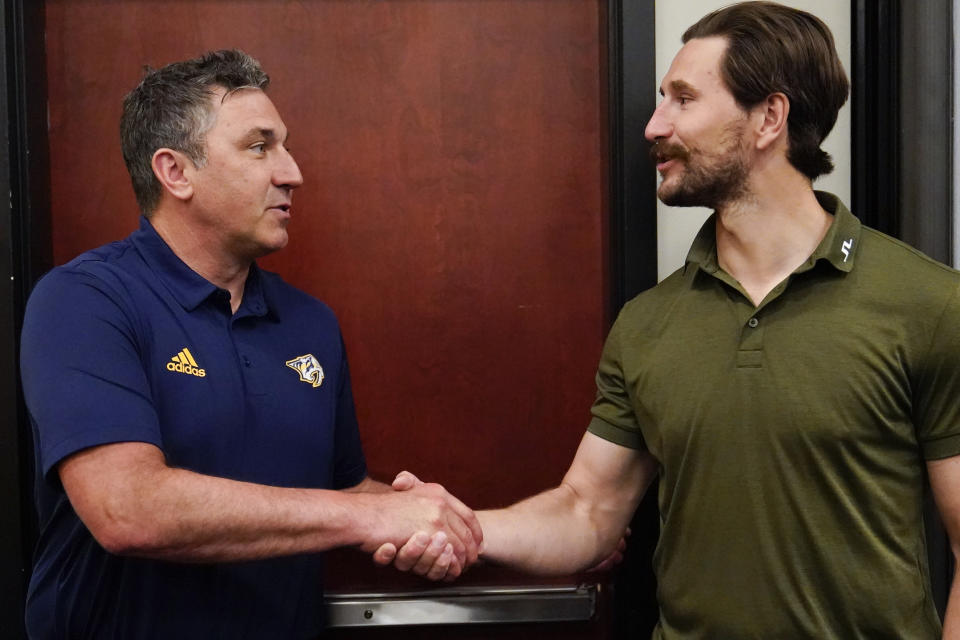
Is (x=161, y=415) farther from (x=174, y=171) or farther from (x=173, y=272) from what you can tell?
(x=174, y=171)

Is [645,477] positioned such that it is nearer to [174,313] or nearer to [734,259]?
[734,259]

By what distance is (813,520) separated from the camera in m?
1.42

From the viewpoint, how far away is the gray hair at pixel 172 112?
1.68 m

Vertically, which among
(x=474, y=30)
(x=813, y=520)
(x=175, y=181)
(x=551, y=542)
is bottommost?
(x=551, y=542)

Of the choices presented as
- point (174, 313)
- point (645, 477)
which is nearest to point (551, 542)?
point (645, 477)

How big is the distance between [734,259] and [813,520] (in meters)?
0.45

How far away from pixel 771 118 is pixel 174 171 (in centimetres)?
105

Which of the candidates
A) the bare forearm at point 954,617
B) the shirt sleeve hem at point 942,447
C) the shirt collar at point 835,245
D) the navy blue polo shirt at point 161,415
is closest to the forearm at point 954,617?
the bare forearm at point 954,617

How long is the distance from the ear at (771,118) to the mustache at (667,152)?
4.9 inches

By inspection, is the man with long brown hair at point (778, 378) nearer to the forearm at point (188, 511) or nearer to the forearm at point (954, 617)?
the forearm at point (954, 617)

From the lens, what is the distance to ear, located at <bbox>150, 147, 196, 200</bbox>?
167cm

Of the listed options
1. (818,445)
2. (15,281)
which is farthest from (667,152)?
(15,281)

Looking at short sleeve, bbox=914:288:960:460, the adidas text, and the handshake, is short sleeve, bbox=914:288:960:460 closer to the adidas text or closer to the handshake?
the handshake

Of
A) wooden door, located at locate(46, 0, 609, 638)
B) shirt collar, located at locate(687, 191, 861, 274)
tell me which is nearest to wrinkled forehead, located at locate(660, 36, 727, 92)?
shirt collar, located at locate(687, 191, 861, 274)
